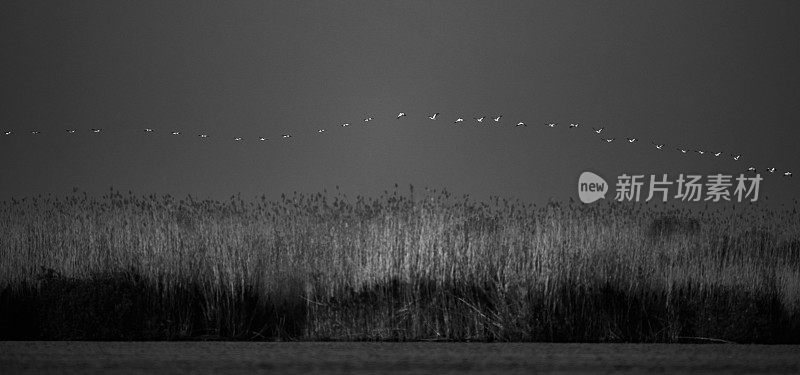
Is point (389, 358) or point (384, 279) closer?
point (389, 358)

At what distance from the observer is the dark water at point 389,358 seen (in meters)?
5.15

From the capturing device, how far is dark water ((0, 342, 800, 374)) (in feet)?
16.9

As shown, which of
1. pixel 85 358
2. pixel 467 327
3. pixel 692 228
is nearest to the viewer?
pixel 85 358

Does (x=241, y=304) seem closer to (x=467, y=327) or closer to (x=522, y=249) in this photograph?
(x=467, y=327)

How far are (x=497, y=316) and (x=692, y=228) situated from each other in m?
3.68

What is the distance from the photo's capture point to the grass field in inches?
286

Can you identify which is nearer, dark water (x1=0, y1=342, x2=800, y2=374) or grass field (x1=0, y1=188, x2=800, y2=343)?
dark water (x1=0, y1=342, x2=800, y2=374)

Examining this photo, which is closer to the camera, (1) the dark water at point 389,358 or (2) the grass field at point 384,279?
(1) the dark water at point 389,358

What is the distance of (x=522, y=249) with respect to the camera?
26.3 feet

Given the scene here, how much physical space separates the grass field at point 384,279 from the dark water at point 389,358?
0.84m

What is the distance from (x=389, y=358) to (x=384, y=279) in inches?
93.6

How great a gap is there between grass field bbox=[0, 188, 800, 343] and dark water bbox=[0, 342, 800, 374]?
84 centimetres

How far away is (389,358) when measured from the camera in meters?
5.58

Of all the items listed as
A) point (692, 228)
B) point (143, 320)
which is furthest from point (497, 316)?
point (692, 228)
